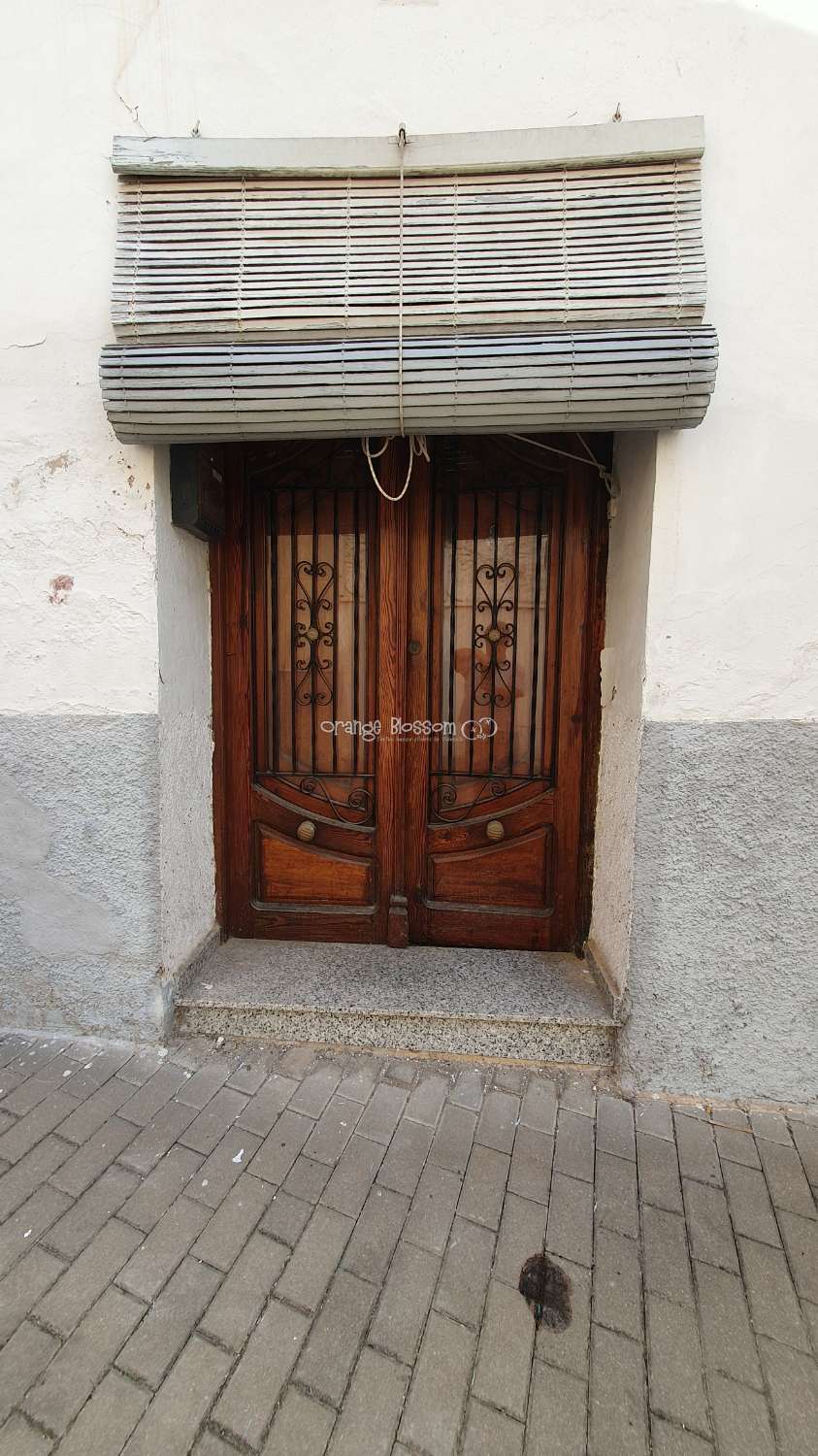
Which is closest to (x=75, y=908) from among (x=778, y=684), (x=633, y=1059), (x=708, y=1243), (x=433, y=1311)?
(x=433, y=1311)

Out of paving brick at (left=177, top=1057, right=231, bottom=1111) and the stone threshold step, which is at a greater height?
the stone threshold step

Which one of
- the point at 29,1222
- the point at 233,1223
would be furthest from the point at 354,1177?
the point at 29,1222

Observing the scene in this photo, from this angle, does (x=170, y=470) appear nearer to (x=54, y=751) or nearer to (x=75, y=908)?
(x=54, y=751)

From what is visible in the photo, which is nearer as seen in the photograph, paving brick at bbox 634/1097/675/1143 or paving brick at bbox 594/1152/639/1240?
paving brick at bbox 594/1152/639/1240

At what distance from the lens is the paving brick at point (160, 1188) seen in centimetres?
186

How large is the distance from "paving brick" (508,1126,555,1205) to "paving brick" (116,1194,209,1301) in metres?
0.93

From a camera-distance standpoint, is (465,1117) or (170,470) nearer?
(465,1117)

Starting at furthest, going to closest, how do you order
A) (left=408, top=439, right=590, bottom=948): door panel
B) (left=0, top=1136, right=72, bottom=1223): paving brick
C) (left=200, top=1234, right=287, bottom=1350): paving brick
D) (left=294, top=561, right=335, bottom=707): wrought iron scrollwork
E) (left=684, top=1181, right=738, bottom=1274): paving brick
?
(left=294, top=561, right=335, bottom=707): wrought iron scrollwork, (left=408, top=439, right=590, bottom=948): door panel, (left=0, top=1136, right=72, bottom=1223): paving brick, (left=684, top=1181, right=738, bottom=1274): paving brick, (left=200, top=1234, right=287, bottom=1350): paving brick

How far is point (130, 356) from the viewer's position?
215cm

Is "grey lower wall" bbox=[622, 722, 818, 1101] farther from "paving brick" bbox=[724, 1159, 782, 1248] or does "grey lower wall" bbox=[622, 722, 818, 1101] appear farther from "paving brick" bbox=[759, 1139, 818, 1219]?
"paving brick" bbox=[724, 1159, 782, 1248]

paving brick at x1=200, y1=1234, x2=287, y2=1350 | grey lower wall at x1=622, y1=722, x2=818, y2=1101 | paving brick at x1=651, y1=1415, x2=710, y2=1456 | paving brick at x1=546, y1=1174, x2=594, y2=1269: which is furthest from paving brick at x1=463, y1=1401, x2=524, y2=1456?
grey lower wall at x1=622, y1=722, x2=818, y2=1101

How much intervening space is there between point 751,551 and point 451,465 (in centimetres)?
128

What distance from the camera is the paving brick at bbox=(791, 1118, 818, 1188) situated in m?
2.05

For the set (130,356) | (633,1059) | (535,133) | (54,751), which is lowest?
(633,1059)
